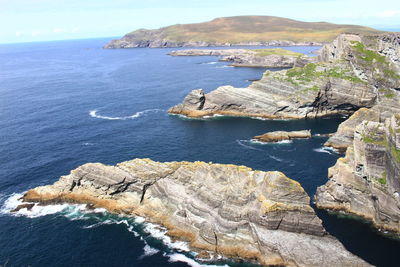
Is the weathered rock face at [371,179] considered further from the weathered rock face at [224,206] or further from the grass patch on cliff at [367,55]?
the grass patch on cliff at [367,55]

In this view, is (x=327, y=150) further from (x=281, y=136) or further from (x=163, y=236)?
(x=163, y=236)

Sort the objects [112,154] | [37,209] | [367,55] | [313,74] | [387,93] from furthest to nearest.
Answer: [313,74]
[367,55]
[387,93]
[112,154]
[37,209]

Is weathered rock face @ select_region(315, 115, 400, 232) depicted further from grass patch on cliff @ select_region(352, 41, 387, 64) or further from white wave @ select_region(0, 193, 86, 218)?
grass patch on cliff @ select_region(352, 41, 387, 64)

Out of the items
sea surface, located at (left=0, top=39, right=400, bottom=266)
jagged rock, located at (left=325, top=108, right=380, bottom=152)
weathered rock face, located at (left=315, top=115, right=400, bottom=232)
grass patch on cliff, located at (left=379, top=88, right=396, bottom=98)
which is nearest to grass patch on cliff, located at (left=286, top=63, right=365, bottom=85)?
grass patch on cliff, located at (left=379, top=88, right=396, bottom=98)

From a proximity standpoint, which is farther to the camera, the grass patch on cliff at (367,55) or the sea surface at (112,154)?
the grass patch on cliff at (367,55)

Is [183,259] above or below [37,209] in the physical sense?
below

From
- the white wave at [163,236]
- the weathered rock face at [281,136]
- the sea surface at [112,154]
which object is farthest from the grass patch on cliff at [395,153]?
the weathered rock face at [281,136]

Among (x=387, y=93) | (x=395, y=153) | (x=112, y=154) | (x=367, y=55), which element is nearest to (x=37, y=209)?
(x=112, y=154)
